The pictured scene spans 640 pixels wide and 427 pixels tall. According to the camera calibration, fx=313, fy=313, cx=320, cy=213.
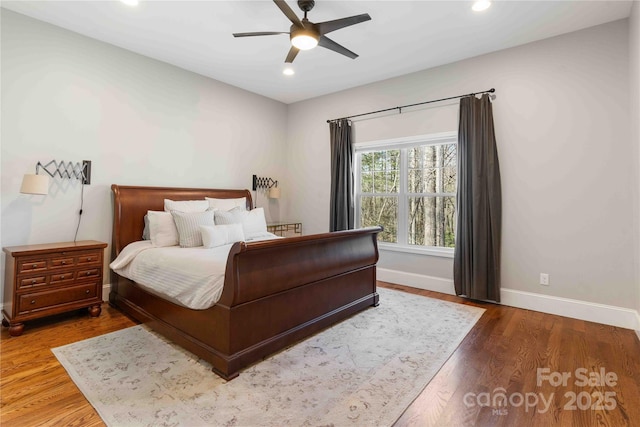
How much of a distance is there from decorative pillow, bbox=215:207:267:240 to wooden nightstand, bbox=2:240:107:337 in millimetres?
1205

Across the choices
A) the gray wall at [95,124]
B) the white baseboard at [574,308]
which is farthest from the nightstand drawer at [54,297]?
the white baseboard at [574,308]

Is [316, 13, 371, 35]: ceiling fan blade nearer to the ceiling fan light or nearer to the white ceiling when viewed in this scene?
the ceiling fan light

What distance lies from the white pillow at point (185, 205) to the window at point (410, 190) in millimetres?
2380

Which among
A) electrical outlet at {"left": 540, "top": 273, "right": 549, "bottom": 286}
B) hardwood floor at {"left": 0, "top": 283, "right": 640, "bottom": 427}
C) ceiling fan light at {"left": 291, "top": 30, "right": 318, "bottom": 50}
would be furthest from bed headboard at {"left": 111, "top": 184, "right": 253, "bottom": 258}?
electrical outlet at {"left": 540, "top": 273, "right": 549, "bottom": 286}

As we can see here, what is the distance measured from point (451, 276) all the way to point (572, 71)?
257 centimetres

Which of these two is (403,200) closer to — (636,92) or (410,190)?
(410,190)

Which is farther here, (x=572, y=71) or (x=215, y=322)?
(x=572, y=71)

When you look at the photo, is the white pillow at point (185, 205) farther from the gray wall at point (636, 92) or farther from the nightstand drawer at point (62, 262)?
the gray wall at point (636, 92)

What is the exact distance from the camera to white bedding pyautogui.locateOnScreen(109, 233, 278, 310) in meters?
2.19

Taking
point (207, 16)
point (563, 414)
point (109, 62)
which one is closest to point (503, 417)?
point (563, 414)

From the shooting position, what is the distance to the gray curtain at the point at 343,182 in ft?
15.8

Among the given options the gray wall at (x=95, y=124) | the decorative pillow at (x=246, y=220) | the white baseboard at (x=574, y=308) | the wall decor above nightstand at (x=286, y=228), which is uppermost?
the gray wall at (x=95, y=124)

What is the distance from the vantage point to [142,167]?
3.84 metres

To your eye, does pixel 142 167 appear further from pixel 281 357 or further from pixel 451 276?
pixel 451 276
